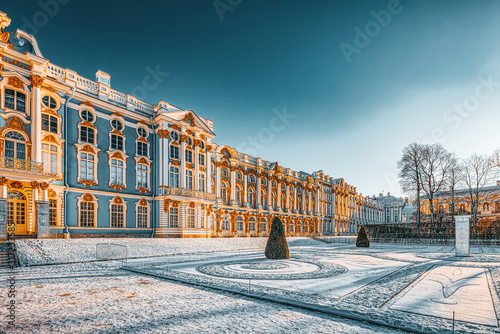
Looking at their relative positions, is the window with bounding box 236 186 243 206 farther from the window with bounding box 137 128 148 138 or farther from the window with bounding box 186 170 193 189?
the window with bounding box 137 128 148 138

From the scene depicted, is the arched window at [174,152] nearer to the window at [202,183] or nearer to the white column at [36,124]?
the window at [202,183]

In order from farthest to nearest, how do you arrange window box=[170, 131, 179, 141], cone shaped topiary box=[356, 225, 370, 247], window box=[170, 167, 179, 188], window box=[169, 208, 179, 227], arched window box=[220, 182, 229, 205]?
arched window box=[220, 182, 229, 205] < window box=[170, 131, 179, 141] < window box=[170, 167, 179, 188] < window box=[169, 208, 179, 227] < cone shaped topiary box=[356, 225, 370, 247]

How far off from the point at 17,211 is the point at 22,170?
311 cm

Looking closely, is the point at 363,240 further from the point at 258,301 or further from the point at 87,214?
the point at 87,214

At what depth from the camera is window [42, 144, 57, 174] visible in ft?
75.0

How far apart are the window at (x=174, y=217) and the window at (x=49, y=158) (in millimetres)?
11196

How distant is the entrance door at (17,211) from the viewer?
67.5ft

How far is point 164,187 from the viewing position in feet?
98.6

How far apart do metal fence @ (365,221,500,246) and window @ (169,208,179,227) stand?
2598cm

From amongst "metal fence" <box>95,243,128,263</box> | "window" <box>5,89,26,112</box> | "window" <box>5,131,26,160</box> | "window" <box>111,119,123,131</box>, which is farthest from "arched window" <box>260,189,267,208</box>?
"window" <box>5,89,26,112</box>

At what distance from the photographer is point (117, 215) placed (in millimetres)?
27406

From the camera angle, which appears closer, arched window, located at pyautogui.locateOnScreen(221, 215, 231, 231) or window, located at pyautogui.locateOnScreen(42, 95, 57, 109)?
window, located at pyautogui.locateOnScreen(42, 95, 57, 109)

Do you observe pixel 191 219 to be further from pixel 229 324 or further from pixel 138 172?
pixel 229 324

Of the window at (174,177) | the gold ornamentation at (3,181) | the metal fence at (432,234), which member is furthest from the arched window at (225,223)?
the gold ornamentation at (3,181)
